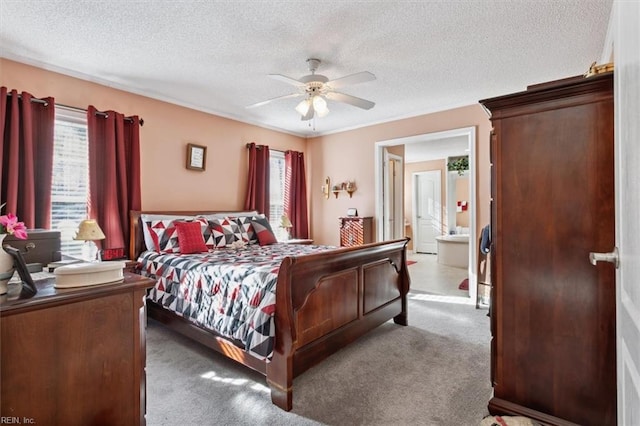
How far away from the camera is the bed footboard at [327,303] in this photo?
6.39ft

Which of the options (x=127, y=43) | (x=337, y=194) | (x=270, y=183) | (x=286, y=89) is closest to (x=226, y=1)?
(x=127, y=43)

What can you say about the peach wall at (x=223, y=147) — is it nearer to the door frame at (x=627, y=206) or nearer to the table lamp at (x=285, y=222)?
the table lamp at (x=285, y=222)

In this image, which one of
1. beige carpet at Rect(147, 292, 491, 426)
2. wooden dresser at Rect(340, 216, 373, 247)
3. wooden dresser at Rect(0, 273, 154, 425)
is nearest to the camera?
wooden dresser at Rect(0, 273, 154, 425)

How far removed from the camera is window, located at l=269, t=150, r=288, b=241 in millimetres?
5320

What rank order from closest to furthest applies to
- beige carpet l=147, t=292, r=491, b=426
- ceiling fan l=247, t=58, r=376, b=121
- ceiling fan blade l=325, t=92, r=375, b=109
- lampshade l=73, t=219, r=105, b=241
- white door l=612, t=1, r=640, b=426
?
1. white door l=612, t=1, r=640, b=426
2. beige carpet l=147, t=292, r=491, b=426
3. ceiling fan l=247, t=58, r=376, b=121
4. lampshade l=73, t=219, r=105, b=241
5. ceiling fan blade l=325, t=92, r=375, b=109

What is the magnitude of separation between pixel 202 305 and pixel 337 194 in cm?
349

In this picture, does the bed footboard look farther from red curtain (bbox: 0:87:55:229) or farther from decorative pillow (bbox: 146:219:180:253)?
red curtain (bbox: 0:87:55:229)

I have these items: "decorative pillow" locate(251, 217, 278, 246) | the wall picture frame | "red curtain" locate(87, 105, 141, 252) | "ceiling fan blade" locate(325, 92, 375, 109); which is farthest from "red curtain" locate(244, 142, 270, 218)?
"ceiling fan blade" locate(325, 92, 375, 109)

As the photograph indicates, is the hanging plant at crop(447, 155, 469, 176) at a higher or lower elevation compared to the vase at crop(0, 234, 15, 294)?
higher

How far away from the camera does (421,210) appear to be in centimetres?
873

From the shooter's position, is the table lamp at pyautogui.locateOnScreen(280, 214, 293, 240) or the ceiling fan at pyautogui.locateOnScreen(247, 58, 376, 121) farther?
the table lamp at pyautogui.locateOnScreen(280, 214, 293, 240)

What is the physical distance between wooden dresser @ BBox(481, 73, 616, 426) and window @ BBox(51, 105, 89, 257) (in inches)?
146

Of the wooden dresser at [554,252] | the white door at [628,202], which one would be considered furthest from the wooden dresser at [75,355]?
the wooden dresser at [554,252]

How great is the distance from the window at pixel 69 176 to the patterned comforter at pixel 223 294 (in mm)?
955
